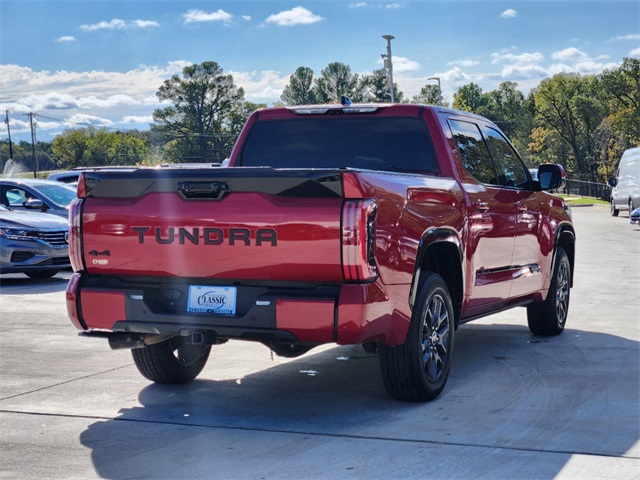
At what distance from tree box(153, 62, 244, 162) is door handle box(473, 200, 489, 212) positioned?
127500 mm

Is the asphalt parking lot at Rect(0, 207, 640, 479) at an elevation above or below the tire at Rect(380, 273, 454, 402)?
below

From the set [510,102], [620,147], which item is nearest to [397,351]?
[620,147]

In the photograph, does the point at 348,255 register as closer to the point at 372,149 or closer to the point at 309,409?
the point at 309,409

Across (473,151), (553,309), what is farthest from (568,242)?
(473,151)

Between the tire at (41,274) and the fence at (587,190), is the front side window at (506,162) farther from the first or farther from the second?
the fence at (587,190)

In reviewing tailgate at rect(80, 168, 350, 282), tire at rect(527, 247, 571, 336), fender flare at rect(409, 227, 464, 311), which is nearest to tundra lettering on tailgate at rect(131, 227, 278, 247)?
tailgate at rect(80, 168, 350, 282)

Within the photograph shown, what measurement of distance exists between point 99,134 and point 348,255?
552 ft

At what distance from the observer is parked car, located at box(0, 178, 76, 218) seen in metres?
17.4

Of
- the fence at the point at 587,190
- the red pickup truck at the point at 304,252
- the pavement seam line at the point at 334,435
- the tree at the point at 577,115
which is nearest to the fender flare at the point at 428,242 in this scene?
the red pickup truck at the point at 304,252

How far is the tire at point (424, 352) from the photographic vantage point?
6.18 metres

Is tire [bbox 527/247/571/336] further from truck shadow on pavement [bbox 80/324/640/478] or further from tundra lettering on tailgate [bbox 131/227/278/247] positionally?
tundra lettering on tailgate [bbox 131/227/278/247]

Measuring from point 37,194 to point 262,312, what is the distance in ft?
43.2

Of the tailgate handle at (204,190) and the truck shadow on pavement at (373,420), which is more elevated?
the tailgate handle at (204,190)

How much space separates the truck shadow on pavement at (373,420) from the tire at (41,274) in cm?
851
